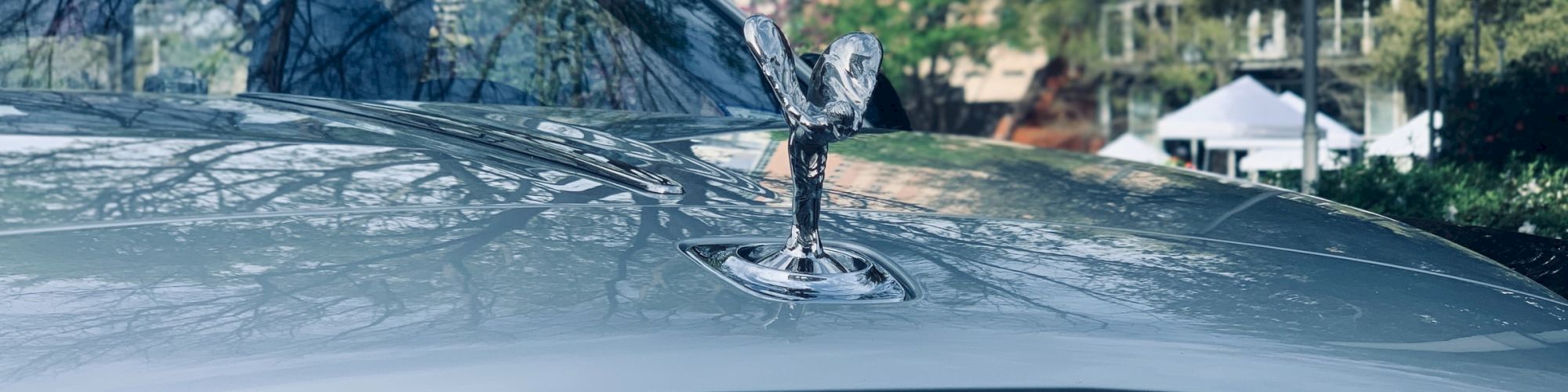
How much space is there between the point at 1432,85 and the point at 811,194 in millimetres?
7352

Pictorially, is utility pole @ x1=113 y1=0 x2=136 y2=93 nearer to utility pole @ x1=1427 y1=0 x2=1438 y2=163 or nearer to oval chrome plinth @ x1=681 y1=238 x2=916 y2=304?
oval chrome plinth @ x1=681 y1=238 x2=916 y2=304

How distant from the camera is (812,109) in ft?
3.61

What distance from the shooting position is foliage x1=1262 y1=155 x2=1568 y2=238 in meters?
3.80

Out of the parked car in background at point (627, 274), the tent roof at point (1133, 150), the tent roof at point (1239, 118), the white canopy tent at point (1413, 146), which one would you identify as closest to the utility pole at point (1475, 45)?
the white canopy tent at point (1413, 146)

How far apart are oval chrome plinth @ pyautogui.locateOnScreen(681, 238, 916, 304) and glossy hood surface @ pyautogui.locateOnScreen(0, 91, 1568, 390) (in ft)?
0.06

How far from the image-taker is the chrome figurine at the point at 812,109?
1074mm

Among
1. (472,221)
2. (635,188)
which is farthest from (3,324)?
(635,188)

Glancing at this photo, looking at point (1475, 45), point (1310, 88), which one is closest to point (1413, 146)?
point (1475, 45)

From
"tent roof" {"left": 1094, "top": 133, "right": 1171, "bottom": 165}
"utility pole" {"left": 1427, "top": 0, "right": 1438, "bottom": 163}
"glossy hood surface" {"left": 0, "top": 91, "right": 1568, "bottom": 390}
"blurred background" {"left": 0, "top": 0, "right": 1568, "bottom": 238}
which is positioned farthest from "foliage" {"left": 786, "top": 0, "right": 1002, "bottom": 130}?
"glossy hood surface" {"left": 0, "top": 91, "right": 1568, "bottom": 390}

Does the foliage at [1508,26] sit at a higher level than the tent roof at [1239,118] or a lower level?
higher

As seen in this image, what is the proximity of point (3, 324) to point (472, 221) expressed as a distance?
Answer: 0.34m

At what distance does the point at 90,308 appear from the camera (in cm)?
97

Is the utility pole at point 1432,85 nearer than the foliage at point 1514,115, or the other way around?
the foliage at point 1514,115

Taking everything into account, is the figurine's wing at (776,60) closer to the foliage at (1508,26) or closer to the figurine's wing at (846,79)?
the figurine's wing at (846,79)
